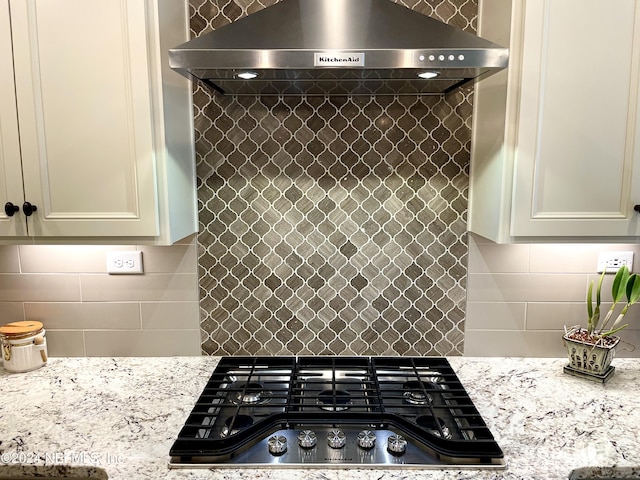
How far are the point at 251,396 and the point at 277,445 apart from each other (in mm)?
306

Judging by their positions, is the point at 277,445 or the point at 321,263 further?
the point at 321,263

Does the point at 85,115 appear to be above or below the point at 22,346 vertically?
above

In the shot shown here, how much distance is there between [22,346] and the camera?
1693 millimetres

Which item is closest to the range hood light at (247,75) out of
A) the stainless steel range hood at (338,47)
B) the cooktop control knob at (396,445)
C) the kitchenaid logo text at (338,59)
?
the stainless steel range hood at (338,47)

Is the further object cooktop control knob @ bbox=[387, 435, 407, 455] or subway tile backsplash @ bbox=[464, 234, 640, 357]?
subway tile backsplash @ bbox=[464, 234, 640, 357]

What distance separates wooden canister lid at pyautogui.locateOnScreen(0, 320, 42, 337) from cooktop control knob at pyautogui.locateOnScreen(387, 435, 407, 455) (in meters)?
1.25

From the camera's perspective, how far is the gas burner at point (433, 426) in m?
1.33

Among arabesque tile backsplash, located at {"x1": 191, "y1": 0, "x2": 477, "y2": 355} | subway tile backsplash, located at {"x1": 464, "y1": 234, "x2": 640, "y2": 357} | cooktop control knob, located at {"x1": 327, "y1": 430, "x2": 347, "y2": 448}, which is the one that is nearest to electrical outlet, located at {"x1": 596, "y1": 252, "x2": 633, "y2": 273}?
subway tile backsplash, located at {"x1": 464, "y1": 234, "x2": 640, "y2": 357}

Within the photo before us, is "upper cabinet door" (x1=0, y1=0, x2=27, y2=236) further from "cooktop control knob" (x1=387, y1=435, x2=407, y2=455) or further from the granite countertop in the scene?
"cooktop control knob" (x1=387, y1=435, x2=407, y2=455)

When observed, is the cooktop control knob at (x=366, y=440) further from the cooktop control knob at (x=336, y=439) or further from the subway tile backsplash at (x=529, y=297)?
the subway tile backsplash at (x=529, y=297)

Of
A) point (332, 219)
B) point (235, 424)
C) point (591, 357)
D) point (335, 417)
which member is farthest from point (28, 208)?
point (591, 357)

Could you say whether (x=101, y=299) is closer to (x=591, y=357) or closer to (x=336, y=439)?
(x=336, y=439)

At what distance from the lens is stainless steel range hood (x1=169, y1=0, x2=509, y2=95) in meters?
1.21

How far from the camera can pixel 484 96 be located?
5.31ft
